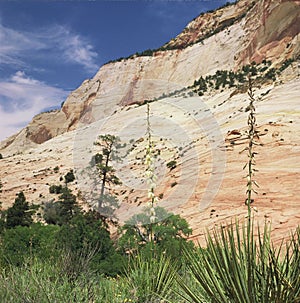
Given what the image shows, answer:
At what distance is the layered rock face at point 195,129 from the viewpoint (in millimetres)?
15852

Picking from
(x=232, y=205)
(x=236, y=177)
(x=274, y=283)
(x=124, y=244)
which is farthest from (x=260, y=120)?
(x=274, y=283)

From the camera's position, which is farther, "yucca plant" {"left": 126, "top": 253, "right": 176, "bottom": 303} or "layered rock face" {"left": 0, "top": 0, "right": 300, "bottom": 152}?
"layered rock face" {"left": 0, "top": 0, "right": 300, "bottom": 152}

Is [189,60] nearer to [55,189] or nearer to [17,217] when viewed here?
[55,189]

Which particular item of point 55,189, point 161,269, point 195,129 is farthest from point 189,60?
point 161,269

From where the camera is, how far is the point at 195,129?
34.5m

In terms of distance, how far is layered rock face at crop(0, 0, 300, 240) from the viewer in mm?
15852

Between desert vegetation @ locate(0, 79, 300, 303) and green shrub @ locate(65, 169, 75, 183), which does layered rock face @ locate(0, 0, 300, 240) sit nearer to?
desert vegetation @ locate(0, 79, 300, 303)

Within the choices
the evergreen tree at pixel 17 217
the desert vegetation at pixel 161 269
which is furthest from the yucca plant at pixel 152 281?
the evergreen tree at pixel 17 217

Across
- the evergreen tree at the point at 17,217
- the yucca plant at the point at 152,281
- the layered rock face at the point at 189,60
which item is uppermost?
the layered rock face at the point at 189,60

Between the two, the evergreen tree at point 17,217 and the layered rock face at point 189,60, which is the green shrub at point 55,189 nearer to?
the evergreen tree at point 17,217

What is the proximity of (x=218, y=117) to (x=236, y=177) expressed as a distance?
15.9 m

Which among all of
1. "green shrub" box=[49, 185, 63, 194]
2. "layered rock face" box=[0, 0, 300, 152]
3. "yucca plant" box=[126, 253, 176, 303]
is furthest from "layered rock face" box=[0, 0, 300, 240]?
"yucca plant" box=[126, 253, 176, 303]

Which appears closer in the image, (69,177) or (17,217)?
(17,217)

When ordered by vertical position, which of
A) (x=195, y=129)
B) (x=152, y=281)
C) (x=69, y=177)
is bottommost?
(x=152, y=281)
